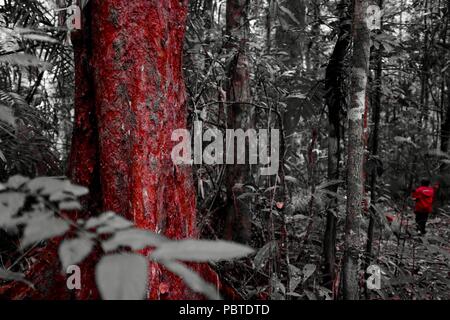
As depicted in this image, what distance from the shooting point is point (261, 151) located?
4.44 metres

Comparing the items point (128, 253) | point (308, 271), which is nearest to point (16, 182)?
point (128, 253)

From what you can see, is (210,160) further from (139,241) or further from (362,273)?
(139,241)

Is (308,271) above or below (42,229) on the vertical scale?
below

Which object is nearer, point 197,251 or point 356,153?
point 197,251

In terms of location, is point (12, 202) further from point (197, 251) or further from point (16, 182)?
point (197, 251)

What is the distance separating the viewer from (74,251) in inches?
27.6

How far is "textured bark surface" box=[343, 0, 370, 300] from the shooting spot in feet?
8.63

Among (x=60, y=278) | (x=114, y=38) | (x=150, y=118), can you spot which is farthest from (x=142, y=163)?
(x=60, y=278)

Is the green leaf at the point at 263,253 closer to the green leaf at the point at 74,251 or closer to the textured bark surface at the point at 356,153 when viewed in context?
the textured bark surface at the point at 356,153

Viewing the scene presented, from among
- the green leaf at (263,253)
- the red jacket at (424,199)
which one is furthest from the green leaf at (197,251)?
the red jacket at (424,199)

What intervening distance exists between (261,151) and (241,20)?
1.36 m

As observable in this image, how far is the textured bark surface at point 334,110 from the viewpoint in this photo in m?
3.49

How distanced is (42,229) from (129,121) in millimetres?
1323

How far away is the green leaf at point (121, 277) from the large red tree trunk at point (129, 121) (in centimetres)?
132
